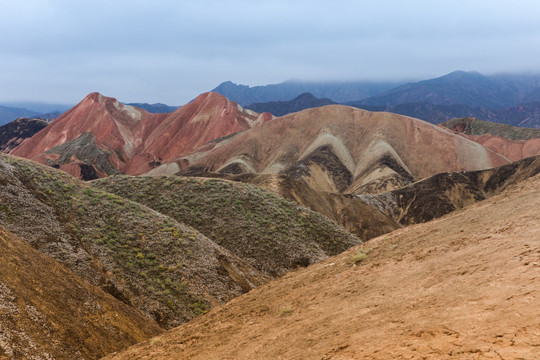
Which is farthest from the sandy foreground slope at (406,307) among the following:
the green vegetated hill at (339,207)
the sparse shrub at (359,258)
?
the green vegetated hill at (339,207)

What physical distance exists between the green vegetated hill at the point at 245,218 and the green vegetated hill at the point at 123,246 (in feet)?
10.2

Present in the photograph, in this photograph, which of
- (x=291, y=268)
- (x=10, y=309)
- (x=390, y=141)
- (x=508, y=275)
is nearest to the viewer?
(x=508, y=275)

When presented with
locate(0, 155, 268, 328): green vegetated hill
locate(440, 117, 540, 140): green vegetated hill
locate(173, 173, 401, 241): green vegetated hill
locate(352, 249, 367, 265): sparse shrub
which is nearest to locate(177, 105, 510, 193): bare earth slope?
locate(173, 173, 401, 241): green vegetated hill

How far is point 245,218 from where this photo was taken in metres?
31.9

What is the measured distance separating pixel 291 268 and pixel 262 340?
18.3 metres

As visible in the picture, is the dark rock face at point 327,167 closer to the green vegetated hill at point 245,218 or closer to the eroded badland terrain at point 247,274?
the eroded badland terrain at point 247,274

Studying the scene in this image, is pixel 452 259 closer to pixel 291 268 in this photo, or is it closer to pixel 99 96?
pixel 291 268

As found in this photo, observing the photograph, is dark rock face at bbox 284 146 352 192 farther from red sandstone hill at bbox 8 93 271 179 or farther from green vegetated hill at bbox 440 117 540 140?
green vegetated hill at bbox 440 117 540 140

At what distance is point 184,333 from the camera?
13219 mm

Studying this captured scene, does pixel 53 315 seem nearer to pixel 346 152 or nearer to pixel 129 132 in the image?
pixel 346 152

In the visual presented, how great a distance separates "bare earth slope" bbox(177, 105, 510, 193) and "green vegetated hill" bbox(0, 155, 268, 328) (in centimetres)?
6327

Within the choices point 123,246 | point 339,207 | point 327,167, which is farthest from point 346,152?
point 123,246

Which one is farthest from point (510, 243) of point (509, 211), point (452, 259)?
point (509, 211)

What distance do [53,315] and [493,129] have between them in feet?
534
